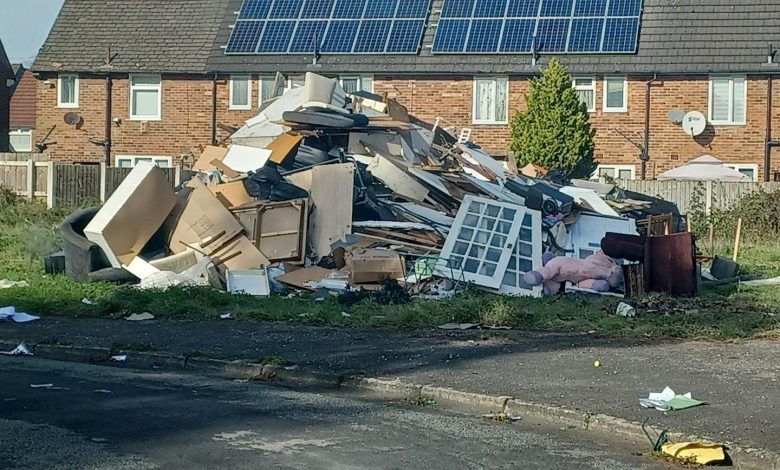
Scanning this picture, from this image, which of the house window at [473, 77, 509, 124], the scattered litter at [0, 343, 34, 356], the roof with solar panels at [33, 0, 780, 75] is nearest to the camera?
the scattered litter at [0, 343, 34, 356]

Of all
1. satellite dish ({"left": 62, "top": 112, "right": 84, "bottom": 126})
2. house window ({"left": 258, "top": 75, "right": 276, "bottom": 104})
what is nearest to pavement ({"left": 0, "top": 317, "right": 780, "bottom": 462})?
house window ({"left": 258, "top": 75, "right": 276, "bottom": 104})

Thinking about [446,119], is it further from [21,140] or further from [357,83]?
[21,140]

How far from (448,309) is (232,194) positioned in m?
5.39

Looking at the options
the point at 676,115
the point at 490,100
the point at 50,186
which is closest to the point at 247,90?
the point at 490,100

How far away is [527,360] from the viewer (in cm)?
1159

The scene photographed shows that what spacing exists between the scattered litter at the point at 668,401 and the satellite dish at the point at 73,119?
32.0 meters

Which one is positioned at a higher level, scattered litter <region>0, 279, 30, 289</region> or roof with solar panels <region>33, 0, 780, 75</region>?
roof with solar panels <region>33, 0, 780, 75</region>

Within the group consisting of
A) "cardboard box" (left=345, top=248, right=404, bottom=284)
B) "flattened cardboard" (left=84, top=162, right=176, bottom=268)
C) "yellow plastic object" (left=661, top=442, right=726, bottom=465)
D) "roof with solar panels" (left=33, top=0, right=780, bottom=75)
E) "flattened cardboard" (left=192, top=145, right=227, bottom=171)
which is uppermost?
"roof with solar panels" (left=33, top=0, right=780, bottom=75)

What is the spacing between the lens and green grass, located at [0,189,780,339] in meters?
13.8

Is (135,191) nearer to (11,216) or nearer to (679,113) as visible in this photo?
(11,216)

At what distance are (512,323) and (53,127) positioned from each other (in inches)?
1121

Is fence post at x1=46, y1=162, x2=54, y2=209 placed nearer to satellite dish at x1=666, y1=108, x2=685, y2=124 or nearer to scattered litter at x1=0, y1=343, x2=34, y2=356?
scattered litter at x1=0, y1=343, x2=34, y2=356

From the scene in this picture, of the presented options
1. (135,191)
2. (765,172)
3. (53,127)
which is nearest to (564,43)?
(765,172)

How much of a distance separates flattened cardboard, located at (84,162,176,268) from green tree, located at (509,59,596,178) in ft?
52.1
